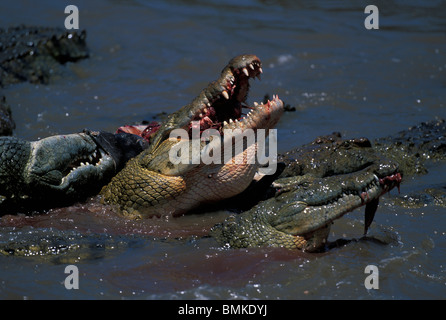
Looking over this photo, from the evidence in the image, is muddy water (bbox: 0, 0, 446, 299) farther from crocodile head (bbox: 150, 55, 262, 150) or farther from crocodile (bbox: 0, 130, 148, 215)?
crocodile head (bbox: 150, 55, 262, 150)

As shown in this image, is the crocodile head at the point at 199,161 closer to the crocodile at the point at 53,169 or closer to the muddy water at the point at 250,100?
the muddy water at the point at 250,100

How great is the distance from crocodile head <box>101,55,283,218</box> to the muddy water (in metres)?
0.18

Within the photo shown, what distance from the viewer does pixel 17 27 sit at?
1031cm

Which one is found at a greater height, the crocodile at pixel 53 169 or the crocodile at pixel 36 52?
the crocodile at pixel 36 52

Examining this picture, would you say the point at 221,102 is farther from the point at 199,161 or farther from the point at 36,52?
the point at 36,52

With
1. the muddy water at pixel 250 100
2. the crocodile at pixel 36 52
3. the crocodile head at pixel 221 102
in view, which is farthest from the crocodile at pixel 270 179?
the crocodile at pixel 36 52

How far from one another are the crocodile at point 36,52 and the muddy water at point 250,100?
0.71 feet

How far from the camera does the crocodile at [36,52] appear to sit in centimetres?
889

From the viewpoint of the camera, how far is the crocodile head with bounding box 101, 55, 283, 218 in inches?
179

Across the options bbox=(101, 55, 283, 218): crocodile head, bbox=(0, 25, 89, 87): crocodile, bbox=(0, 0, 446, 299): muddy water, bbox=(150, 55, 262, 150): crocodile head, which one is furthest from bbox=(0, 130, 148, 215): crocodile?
bbox=(0, 25, 89, 87): crocodile

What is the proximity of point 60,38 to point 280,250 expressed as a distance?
22.0 feet

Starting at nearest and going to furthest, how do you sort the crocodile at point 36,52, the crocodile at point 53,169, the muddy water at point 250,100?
the muddy water at point 250,100
the crocodile at point 53,169
the crocodile at point 36,52

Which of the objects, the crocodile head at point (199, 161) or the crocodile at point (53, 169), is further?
the crocodile at point (53, 169)
